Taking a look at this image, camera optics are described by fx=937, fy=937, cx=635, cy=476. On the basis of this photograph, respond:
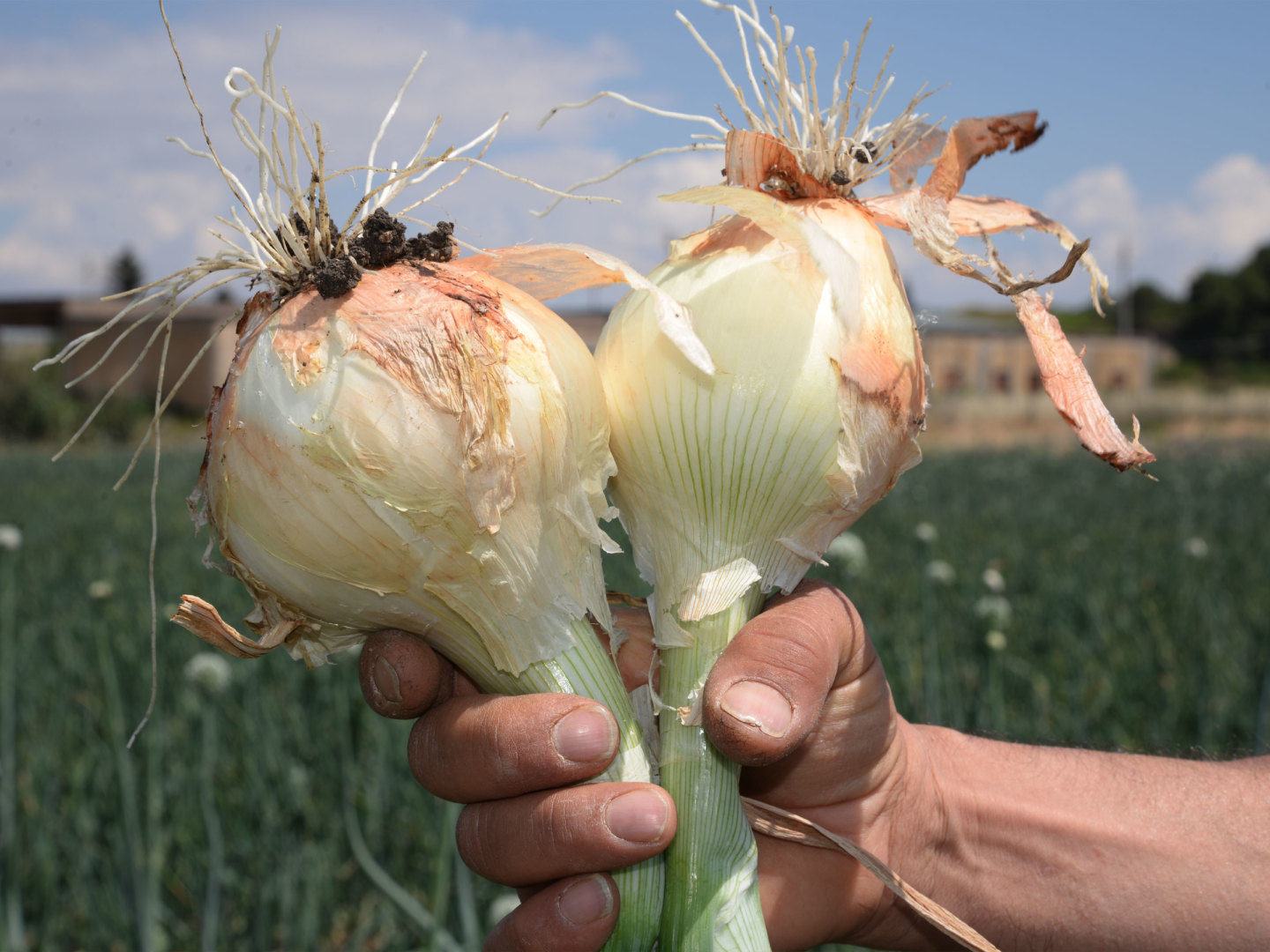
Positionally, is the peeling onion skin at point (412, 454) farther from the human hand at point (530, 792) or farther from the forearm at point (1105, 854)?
the forearm at point (1105, 854)

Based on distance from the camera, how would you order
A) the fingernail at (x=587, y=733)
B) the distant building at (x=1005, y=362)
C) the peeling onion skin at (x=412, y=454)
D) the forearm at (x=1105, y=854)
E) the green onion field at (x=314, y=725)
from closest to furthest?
the peeling onion skin at (x=412, y=454)
the fingernail at (x=587, y=733)
the forearm at (x=1105, y=854)
the green onion field at (x=314, y=725)
the distant building at (x=1005, y=362)

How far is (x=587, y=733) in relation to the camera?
96cm

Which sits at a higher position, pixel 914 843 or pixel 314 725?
pixel 914 843

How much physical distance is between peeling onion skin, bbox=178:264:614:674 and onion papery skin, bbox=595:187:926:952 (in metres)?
0.07

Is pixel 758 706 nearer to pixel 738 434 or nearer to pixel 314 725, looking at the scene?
pixel 738 434

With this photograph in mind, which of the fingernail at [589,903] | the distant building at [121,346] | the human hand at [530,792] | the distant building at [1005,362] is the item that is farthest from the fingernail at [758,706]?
the distant building at [1005,362]

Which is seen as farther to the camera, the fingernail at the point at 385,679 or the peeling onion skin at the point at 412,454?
the fingernail at the point at 385,679

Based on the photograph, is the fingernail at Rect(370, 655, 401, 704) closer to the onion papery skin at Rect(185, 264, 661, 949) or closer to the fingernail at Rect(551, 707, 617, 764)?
the onion papery skin at Rect(185, 264, 661, 949)

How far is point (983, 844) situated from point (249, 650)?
1057 mm

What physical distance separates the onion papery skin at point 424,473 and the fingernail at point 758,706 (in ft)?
0.47

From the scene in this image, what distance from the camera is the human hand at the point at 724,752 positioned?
968 millimetres

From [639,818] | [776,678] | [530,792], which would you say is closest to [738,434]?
[776,678]

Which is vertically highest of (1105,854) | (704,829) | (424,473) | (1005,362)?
(424,473)

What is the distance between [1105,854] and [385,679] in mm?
1044
